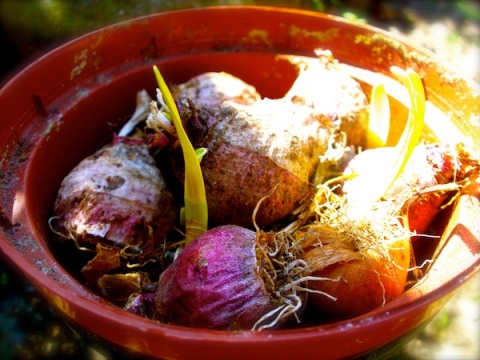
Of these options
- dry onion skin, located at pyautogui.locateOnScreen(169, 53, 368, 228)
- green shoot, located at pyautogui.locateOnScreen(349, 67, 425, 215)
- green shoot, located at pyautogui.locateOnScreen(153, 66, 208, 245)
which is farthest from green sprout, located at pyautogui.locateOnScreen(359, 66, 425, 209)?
green shoot, located at pyautogui.locateOnScreen(153, 66, 208, 245)

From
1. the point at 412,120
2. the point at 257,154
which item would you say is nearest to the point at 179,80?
the point at 257,154

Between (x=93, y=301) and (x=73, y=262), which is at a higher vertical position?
(x=93, y=301)

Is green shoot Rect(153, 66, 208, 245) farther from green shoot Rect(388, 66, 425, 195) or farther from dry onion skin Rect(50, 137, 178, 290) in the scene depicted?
green shoot Rect(388, 66, 425, 195)

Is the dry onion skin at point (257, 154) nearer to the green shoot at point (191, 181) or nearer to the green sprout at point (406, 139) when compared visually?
the green shoot at point (191, 181)

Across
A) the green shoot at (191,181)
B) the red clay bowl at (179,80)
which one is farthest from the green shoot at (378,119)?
the green shoot at (191,181)

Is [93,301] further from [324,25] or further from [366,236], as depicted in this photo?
[324,25]

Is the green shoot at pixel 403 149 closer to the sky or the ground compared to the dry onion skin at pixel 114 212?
closer to the sky

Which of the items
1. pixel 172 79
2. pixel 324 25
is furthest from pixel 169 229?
pixel 324 25
